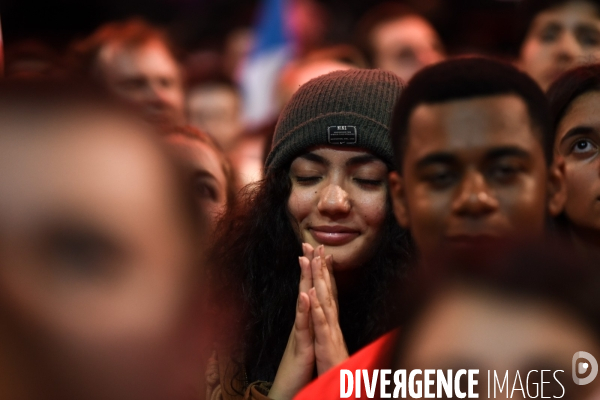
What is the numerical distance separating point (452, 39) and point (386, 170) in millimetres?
2900

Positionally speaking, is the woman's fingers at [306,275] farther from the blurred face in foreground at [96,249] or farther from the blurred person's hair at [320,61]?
the blurred person's hair at [320,61]

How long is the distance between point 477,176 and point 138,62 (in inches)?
93.8

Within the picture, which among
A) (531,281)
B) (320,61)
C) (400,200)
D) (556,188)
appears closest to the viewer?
(531,281)

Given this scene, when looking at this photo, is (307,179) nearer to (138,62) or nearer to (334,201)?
(334,201)

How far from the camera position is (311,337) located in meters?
1.95

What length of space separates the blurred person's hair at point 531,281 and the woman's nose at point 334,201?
26.4 inches

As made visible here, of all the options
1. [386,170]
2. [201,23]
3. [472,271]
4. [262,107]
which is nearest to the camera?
[472,271]

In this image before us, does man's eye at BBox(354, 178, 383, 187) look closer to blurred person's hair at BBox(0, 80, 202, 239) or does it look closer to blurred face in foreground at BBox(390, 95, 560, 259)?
blurred face in foreground at BBox(390, 95, 560, 259)

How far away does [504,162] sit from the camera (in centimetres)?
147

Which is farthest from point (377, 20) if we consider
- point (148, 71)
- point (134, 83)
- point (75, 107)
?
point (75, 107)

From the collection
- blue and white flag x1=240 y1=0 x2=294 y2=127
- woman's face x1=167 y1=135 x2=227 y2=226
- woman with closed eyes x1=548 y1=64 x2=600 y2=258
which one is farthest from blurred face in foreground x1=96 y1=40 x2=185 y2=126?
woman with closed eyes x1=548 y1=64 x2=600 y2=258

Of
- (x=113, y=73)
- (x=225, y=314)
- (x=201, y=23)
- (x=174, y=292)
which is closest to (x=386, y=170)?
(x=225, y=314)

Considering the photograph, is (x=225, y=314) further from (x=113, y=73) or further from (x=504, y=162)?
(x=113, y=73)

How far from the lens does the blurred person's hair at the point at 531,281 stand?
122 centimetres
